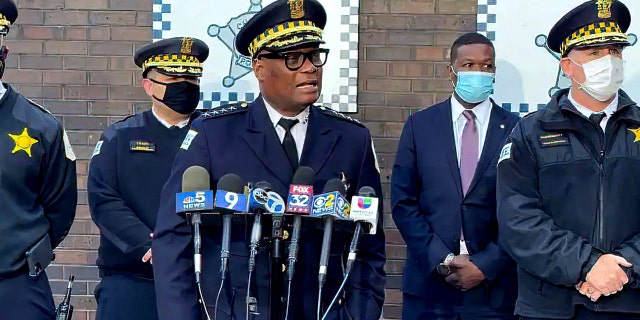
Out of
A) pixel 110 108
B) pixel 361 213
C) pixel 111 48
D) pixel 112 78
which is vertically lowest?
pixel 361 213

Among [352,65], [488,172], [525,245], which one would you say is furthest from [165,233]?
[352,65]

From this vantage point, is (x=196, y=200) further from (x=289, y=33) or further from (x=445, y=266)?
(x=445, y=266)

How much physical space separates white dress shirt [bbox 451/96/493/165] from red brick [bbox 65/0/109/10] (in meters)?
2.70

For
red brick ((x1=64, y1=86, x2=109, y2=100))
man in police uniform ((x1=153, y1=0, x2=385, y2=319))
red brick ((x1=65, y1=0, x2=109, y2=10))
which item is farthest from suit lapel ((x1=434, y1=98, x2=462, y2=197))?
red brick ((x1=65, y1=0, x2=109, y2=10))

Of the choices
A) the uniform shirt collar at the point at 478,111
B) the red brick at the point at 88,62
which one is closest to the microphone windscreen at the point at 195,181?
the uniform shirt collar at the point at 478,111

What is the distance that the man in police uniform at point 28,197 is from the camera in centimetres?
450

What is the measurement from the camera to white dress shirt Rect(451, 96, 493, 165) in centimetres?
529

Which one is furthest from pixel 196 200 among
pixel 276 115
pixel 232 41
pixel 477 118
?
pixel 232 41

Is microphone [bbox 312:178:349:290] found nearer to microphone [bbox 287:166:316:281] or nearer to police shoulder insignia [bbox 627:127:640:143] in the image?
microphone [bbox 287:166:316:281]

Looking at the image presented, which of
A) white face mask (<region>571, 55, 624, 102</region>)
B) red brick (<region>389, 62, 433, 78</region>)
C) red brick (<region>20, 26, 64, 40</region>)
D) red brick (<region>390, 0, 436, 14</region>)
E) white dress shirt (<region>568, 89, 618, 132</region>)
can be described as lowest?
white dress shirt (<region>568, 89, 618, 132</region>)

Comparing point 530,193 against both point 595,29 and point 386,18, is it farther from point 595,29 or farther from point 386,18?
point 386,18

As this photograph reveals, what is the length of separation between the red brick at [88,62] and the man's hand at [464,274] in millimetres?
3065

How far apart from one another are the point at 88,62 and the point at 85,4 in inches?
15.8

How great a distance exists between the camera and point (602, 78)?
441 cm
